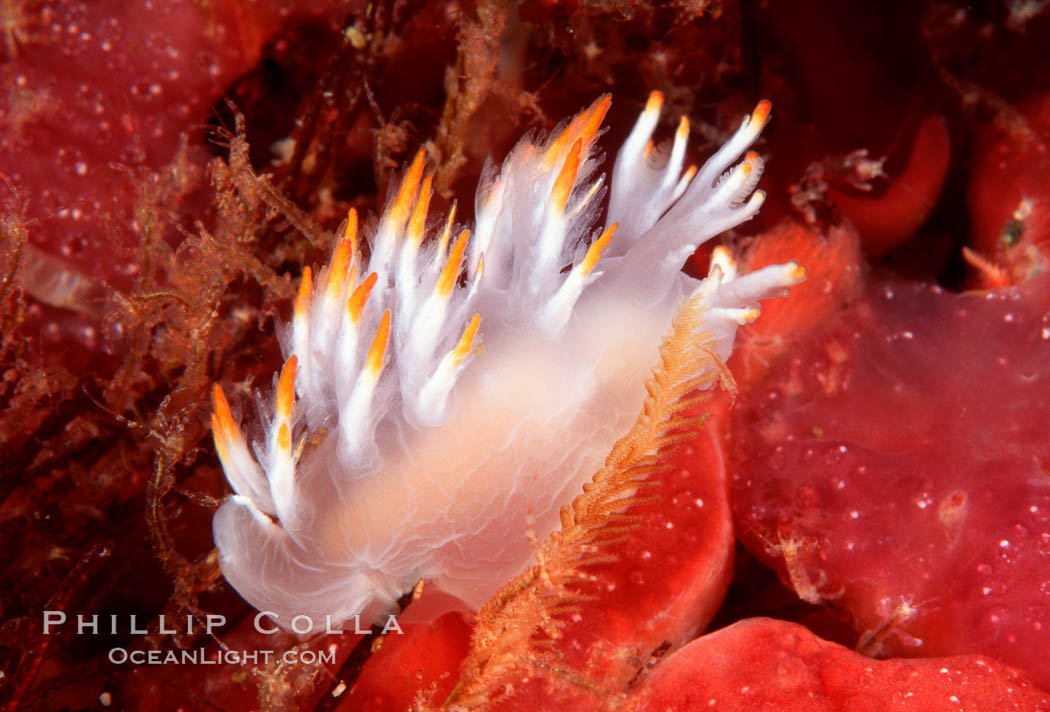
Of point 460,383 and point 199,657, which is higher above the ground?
point 460,383

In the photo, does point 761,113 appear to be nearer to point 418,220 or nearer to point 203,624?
point 418,220

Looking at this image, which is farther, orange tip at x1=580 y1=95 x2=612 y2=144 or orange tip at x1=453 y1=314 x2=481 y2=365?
orange tip at x1=580 y1=95 x2=612 y2=144

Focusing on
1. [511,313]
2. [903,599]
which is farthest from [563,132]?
[903,599]

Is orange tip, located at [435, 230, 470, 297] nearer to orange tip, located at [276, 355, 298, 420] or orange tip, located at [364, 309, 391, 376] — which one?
orange tip, located at [364, 309, 391, 376]

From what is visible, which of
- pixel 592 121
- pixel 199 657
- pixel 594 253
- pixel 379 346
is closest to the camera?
pixel 379 346

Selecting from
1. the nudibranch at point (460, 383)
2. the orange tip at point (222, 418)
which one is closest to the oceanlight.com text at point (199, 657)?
the nudibranch at point (460, 383)

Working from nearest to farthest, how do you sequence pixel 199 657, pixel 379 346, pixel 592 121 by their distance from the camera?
1. pixel 379 346
2. pixel 592 121
3. pixel 199 657

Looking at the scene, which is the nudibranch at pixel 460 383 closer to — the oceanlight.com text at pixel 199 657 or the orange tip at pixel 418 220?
the orange tip at pixel 418 220

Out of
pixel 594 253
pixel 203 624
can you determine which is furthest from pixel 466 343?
pixel 203 624

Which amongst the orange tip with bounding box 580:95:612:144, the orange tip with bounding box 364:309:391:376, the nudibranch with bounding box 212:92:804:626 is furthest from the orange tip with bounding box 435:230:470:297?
the orange tip with bounding box 580:95:612:144
